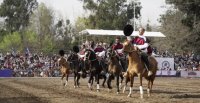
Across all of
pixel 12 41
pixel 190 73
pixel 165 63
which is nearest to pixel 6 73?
pixel 165 63

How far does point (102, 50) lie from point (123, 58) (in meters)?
3.14

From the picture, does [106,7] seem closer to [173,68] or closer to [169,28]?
[169,28]

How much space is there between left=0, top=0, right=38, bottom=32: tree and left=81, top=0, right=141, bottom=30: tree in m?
15.8

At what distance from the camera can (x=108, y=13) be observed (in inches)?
3553

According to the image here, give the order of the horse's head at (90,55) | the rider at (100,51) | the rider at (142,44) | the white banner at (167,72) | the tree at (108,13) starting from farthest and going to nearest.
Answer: the tree at (108,13)
the white banner at (167,72)
the rider at (100,51)
the horse's head at (90,55)
the rider at (142,44)

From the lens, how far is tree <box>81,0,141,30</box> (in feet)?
291

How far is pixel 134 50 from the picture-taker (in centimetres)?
1962

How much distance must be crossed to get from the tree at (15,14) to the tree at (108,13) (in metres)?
15.8

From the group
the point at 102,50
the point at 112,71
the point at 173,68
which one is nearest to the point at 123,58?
the point at 112,71

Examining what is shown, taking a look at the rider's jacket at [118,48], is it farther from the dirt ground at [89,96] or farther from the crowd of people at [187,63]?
the crowd of people at [187,63]

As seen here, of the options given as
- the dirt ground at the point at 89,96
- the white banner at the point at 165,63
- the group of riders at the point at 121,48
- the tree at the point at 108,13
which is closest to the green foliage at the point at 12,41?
the tree at the point at 108,13

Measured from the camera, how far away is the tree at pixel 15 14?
9875cm

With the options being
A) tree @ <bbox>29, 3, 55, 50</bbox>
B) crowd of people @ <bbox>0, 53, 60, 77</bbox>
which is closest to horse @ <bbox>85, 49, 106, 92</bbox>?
crowd of people @ <bbox>0, 53, 60, 77</bbox>

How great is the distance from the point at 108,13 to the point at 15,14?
22.8 meters
